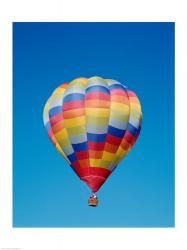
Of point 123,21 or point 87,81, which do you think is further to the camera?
point 87,81

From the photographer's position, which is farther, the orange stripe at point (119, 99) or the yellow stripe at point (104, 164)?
the orange stripe at point (119, 99)

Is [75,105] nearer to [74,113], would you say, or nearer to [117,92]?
[74,113]

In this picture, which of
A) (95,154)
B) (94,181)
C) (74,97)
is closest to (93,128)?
(95,154)

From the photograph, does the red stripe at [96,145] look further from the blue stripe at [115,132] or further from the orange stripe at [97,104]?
the orange stripe at [97,104]

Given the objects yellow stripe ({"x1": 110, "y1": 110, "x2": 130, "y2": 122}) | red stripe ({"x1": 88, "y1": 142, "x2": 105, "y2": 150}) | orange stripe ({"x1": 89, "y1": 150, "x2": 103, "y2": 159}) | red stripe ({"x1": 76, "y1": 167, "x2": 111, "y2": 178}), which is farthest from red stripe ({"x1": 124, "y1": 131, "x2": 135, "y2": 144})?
red stripe ({"x1": 76, "y1": 167, "x2": 111, "y2": 178})

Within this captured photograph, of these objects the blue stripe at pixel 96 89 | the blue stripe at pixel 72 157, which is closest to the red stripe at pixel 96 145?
the blue stripe at pixel 72 157
